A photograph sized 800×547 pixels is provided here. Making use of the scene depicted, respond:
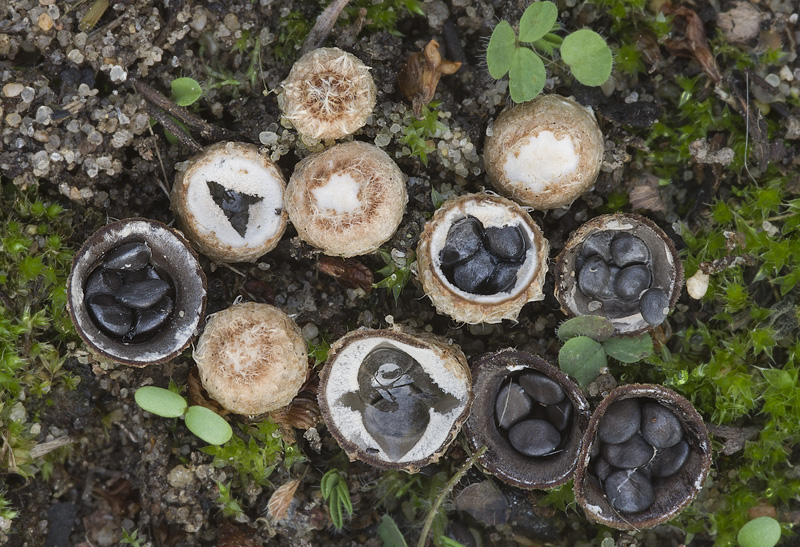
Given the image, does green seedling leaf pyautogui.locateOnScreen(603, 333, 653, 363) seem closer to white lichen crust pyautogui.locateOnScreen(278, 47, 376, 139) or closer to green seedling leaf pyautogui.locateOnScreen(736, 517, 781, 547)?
green seedling leaf pyautogui.locateOnScreen(736, 517, 781, 547)

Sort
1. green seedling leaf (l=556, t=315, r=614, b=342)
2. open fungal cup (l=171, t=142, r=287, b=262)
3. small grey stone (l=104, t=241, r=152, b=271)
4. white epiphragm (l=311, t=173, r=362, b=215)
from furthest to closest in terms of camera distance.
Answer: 1. green seedling leaf (l=556, t=315, r=614, b=342)
2. open fungal cup (l=171, t=142, r=287, b=262)
3. small grey stone (l=104, t=241, r=152, b=271)
4. white epiphragm (l=311, t=173, r=362, b=215)

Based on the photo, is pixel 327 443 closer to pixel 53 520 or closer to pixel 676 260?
pixel 53 520

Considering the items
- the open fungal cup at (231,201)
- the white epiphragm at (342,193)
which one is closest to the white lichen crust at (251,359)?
the open fungal cup at (231,201)

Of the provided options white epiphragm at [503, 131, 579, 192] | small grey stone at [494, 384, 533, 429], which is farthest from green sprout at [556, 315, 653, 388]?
white epiphragm at [503, 131, 579, 192]

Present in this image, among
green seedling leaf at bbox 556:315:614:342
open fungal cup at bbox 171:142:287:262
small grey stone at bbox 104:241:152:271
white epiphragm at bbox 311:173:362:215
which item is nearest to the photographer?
white epiphragm at bbox 311:173:362:215

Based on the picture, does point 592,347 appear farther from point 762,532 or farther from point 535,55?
point 535,55

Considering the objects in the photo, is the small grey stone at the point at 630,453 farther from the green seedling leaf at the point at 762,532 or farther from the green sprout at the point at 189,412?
the green sprout at the point at 189,412

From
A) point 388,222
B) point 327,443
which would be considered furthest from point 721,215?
point 327,443

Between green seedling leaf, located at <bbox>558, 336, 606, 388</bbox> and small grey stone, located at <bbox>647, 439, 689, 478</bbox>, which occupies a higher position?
green seedling leaf, located at <bbox>558, 336, 606, 388</bbox>
